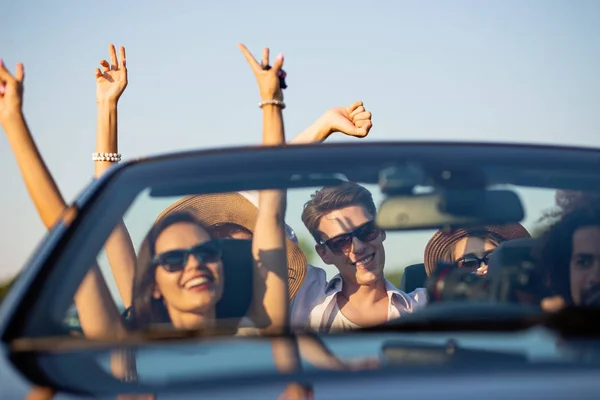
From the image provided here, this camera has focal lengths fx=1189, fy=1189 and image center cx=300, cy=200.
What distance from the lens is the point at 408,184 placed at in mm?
3016

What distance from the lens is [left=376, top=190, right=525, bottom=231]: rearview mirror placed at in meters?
3.04

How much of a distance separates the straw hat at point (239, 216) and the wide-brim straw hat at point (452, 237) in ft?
1.73

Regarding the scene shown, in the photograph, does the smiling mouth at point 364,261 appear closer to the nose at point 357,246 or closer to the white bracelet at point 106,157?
the nose at point 357,246

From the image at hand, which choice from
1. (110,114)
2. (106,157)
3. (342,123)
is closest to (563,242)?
(342,123)

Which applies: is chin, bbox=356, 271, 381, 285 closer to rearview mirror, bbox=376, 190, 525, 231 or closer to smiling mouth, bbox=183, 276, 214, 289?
rearview mirror, bbox=376, 190, 525, 231

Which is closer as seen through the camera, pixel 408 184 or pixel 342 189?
pixel 408 184

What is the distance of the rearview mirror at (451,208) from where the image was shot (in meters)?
3.04

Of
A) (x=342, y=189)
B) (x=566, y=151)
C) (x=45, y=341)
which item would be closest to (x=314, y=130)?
(x=342, y=189)

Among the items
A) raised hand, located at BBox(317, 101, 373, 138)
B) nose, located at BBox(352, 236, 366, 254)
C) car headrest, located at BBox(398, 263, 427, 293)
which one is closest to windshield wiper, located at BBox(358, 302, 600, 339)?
nose, located at BBox(352, 236, 366, 254)

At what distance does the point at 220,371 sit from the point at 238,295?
91cm

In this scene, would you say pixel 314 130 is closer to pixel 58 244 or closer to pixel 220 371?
pixel 58 244

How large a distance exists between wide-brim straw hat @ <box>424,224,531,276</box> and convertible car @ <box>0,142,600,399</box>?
85 centimetres

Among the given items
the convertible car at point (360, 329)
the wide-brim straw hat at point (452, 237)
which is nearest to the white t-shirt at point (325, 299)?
the wide-brim straw hat at point (452, 237)

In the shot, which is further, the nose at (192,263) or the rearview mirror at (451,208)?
the nose at (192,263)
